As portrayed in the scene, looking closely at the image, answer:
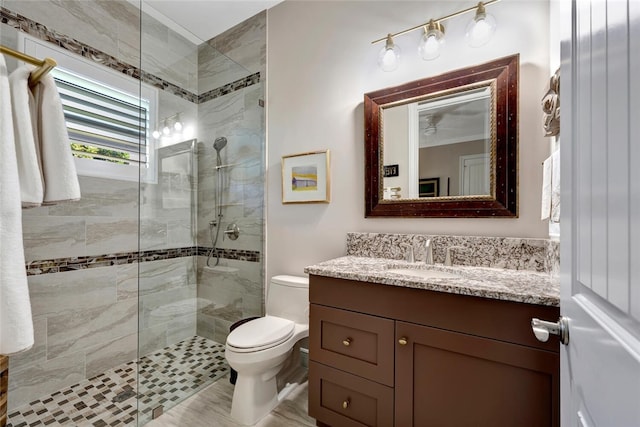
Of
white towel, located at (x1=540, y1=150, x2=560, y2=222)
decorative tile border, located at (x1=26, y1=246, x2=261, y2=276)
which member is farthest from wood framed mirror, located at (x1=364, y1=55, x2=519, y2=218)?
decorative tile border, located at (x1=26, y1=246, x2=261, y2=276)

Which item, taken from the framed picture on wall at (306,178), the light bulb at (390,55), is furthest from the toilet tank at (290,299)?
the light bulb at (390,55)

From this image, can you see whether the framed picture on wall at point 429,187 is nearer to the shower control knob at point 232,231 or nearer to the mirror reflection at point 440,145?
the mirror reflection at point 440,145

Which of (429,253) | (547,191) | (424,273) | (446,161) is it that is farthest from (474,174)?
(424,273)

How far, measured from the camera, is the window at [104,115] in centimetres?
186

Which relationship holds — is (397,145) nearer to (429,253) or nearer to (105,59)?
(429,253)

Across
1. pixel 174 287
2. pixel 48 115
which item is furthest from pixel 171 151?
pixel 174 287

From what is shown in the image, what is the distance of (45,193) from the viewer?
3.78 ft

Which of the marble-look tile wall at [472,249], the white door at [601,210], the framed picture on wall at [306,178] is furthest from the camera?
the framed picture on wall at [306,178]

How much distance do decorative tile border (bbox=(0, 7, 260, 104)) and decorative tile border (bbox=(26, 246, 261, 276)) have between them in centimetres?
111

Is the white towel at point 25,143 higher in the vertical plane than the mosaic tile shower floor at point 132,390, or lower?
higher

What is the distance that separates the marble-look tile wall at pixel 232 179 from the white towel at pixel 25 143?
1.05 metres

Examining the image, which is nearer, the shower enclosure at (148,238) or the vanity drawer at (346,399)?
the vanity drawer at (346,399)

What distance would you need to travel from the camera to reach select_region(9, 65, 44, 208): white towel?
106 cm

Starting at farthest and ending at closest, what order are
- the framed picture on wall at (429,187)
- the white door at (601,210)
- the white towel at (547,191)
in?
the framed picture on wall at (429,187) < the white towel at (547,191) < the white door at (601,210)
